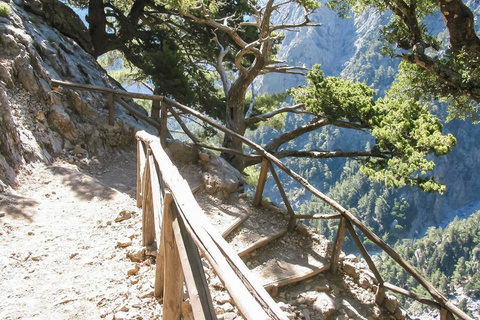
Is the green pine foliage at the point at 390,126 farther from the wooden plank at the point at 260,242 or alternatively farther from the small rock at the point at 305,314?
the small rock at the point at 305,314

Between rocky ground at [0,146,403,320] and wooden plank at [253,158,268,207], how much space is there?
0.13 meters

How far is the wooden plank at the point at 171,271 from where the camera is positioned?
5.78 ft

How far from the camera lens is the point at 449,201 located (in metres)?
98.6

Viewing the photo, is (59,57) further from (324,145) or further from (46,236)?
(324,145)

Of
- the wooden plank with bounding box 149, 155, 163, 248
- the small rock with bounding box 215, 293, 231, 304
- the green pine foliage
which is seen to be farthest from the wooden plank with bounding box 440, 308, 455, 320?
the wooden plank with bounding box 149, 155, 163, 248

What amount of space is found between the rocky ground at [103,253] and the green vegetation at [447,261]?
62571mm

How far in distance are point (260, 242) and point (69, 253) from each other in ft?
6.92

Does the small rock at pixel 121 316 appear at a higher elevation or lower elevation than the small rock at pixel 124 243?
lower

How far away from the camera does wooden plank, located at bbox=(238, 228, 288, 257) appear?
3.90m

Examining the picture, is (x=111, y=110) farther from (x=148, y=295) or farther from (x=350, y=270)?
(x=350, y=270)

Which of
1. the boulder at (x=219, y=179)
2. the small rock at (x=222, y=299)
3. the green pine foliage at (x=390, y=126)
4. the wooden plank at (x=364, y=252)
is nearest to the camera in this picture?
the small rock at (x=222, y=299)

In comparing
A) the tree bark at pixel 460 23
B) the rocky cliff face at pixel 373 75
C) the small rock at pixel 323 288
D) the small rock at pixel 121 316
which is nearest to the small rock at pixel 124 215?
the small rock at pixel 121 316

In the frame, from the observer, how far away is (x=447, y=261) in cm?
6525

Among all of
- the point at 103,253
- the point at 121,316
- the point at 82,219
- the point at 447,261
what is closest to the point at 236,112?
the point at 82,219
